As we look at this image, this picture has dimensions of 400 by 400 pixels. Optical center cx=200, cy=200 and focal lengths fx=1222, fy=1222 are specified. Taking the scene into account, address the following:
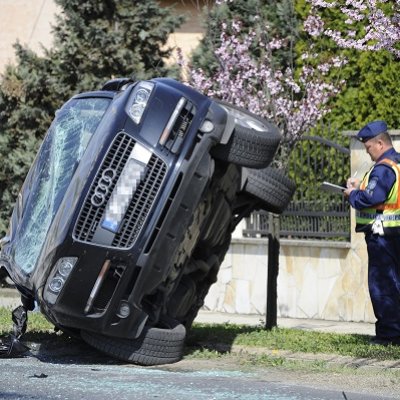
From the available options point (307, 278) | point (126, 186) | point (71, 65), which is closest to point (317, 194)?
point (307, 278)

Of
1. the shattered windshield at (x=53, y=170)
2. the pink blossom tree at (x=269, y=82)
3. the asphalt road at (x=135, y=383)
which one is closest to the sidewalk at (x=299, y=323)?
the pink blossom tree at (x=269, y=82)

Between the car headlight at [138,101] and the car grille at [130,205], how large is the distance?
0.64ft

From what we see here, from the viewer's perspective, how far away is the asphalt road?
6.49 meters

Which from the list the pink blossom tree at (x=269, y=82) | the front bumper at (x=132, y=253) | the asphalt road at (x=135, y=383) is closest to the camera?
the asphalt road at (x=135, y=383)

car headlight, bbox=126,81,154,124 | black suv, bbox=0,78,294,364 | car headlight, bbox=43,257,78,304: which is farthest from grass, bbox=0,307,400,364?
car headlight, bbox=126,81,154,124

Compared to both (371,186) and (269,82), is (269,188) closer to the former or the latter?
(371,186)

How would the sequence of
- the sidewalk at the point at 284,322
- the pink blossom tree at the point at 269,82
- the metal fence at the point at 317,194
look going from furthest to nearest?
the pink blossom tree at the point at 269,82, the metal fence at the point at 317,194, the sidewalk at the point at 284,322

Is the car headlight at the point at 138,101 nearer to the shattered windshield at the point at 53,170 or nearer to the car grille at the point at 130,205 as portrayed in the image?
the car grille at the point at 130,205

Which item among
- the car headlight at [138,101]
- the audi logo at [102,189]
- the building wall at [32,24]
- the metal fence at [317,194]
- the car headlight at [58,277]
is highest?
the car headlight at [138,101]

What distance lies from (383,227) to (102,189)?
8.17ft

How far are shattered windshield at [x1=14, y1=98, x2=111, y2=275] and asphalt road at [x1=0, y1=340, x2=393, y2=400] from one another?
0.78 m

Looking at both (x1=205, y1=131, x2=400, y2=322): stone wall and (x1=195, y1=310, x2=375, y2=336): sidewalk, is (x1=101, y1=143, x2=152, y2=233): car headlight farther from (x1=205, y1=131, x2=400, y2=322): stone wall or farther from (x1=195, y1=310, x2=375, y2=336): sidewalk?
(x1=205, y1=131, x2=400, y2=322): stone wall

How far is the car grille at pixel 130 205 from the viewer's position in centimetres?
751

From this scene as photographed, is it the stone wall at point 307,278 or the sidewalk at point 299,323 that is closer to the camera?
the sidewalk at point 299,323
